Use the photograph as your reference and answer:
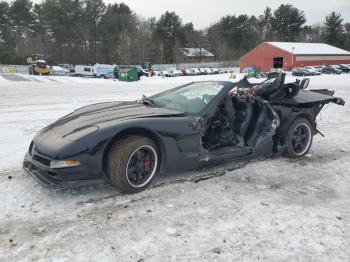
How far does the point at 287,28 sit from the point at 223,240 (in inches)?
3810

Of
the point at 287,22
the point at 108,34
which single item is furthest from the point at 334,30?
the point at 108,34

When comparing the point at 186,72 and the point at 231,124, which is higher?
the point at 186,72

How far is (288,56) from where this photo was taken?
5662 centimetres

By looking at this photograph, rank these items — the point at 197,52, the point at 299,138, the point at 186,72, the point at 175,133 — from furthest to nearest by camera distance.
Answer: the point at 197,52 → the point at 186,72 → the point at 299,138 → the point at 175,133

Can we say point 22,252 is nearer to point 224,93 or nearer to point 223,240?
point 223,240

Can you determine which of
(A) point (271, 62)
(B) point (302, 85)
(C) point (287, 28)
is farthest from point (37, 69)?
(C) point (287, 28)

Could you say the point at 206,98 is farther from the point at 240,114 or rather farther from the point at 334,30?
the point at 334,30

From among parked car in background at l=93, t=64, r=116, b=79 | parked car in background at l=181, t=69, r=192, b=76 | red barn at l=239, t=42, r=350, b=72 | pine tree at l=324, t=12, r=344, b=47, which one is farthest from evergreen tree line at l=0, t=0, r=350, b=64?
parked car in background at l=93, t=64, r=116, b=79

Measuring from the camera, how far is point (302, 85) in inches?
221

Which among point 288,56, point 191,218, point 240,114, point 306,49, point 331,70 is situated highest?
point 306,49

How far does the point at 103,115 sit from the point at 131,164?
0.88 meters

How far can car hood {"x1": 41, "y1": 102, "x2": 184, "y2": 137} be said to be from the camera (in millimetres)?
4000

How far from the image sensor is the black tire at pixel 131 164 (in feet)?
12.1

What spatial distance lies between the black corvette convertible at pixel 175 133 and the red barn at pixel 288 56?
5278 cm
